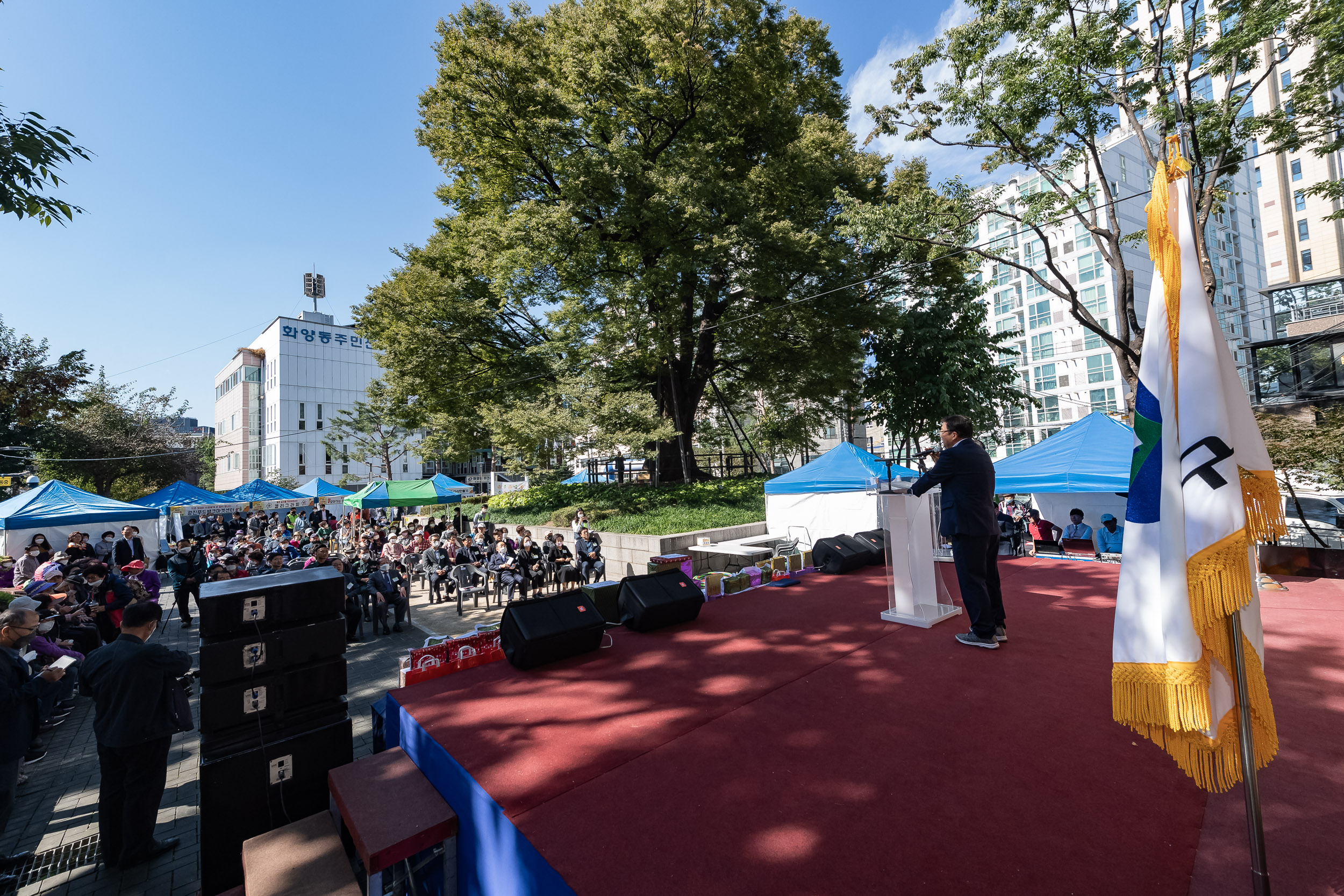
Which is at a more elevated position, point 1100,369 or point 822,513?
point 1100,369

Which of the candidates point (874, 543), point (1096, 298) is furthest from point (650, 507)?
point (1096, 298)

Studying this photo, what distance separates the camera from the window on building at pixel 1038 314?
49.2 meters

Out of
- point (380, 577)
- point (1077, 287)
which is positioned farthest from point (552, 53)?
point (1077, 287)

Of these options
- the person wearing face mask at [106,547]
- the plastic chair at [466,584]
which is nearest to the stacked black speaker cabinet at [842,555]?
the plastic chair at [466,584]

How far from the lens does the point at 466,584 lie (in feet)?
40.6

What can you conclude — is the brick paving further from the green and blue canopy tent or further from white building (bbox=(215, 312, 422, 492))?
white building (bbox=(215, 312, 422, 492))

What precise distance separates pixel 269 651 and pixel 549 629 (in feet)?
6.79

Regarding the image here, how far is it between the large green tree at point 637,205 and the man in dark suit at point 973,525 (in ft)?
37.3

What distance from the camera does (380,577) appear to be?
1005 centimetres

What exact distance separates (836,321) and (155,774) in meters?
17.6

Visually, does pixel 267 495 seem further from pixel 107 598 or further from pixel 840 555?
pixel 840 555

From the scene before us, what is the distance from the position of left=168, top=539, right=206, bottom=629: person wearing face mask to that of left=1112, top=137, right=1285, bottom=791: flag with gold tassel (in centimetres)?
1471

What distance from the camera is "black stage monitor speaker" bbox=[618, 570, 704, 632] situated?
5887 millimetres

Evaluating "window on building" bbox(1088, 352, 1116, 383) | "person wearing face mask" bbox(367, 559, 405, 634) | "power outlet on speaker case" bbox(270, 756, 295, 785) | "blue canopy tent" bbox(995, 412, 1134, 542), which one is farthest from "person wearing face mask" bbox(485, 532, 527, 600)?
"window on building" bbox(1088, 352, 1116, 383)
